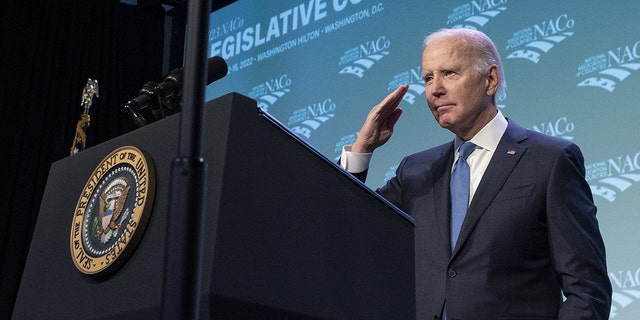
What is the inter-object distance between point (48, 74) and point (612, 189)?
172 inches

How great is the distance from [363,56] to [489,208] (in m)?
2.22

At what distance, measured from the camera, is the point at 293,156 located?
130 centimetres


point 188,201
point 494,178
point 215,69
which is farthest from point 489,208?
point 188,201

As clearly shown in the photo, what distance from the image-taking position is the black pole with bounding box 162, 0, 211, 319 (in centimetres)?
95

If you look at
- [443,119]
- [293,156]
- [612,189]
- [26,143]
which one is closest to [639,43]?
[612,189]

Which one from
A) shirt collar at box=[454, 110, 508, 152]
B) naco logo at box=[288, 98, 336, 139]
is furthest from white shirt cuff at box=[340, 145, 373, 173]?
naco logo at box=[288, 98, 336, 139]

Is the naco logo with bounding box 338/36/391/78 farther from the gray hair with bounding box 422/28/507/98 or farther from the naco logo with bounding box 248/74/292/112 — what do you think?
the gray hair with bounding box 422/28/507/98

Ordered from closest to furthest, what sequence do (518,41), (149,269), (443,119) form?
1. (149,269)
2. (443,119)
3. (518,41)

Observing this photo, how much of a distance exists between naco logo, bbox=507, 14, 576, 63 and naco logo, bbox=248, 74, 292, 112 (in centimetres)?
154

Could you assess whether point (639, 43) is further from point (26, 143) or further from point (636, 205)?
point (26, 143)

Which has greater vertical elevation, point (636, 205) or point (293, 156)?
point (636, 205)

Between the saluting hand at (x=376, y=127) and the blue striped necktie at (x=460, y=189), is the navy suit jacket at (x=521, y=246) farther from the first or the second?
the saluting hand at (x=376, y=127)

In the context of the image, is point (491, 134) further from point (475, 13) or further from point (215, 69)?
point (475, 13)

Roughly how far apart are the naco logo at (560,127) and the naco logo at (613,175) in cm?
18
